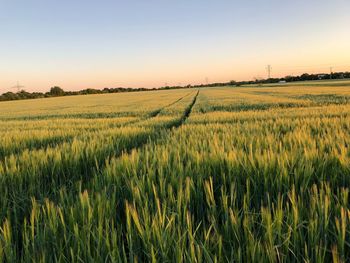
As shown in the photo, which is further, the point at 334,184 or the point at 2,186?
the point at 2,186

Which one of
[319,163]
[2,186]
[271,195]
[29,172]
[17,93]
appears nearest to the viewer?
[271,195]

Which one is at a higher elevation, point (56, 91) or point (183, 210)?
point (56, 91)

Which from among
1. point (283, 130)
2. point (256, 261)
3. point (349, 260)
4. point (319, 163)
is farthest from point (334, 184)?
point (283, 130)

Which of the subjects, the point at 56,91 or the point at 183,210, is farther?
the point at 56,91

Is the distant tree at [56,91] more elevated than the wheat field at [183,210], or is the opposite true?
the distant tree at [56,91]

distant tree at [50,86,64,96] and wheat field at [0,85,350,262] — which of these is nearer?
wheat field at [0,85,350,262]

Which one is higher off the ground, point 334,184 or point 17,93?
point 17,93

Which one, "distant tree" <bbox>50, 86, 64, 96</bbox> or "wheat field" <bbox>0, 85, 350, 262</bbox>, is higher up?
Answer: "distant tree" <bbox>50, 86, 64, 96</bbox>

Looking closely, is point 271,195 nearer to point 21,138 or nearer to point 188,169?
point 188,169

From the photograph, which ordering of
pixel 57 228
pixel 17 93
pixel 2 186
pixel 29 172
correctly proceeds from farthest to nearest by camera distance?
pixel 17 93 → pixel 29 172 → pixel 2 186 → pixel 57 228

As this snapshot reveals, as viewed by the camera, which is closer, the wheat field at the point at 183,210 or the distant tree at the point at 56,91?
the wheat field at the point at 183,210

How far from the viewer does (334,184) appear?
1.87 meters

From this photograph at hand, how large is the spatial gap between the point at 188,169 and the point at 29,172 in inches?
59.2

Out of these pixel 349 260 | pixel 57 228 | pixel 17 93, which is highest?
pixel 17 93
